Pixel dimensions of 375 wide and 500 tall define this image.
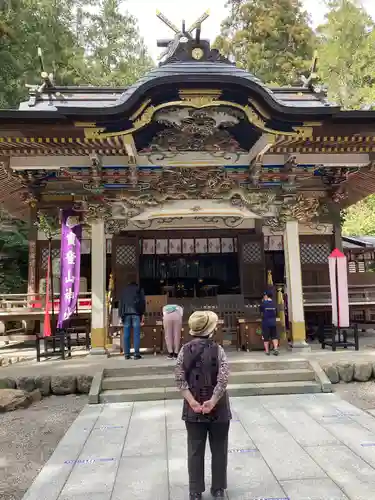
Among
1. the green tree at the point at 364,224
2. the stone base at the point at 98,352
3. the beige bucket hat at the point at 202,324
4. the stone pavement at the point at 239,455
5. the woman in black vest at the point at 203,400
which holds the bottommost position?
the stone pavement at the point at 239,455

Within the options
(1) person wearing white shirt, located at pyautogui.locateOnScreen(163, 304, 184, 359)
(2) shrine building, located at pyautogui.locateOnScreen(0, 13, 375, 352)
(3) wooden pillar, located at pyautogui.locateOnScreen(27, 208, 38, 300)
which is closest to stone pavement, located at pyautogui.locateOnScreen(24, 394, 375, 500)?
(1) person wearing white shirt, located at pyautogui.locateOnScreen(163, 304, 184, 359)

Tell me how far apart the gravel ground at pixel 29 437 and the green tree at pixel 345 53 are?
80.6ft

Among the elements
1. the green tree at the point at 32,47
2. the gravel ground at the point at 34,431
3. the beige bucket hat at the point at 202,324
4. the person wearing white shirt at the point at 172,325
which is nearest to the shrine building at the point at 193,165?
the person wearing white shirt at the point at 172,325

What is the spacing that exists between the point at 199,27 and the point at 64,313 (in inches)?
252

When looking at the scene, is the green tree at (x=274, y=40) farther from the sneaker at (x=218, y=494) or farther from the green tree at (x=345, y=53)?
the sneaker at (x=218, y=494)

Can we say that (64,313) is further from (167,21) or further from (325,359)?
(167,21)

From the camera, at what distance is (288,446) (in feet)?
14.0

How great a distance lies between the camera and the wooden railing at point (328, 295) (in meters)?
11.2

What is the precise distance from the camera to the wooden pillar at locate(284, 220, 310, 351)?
29.7ft

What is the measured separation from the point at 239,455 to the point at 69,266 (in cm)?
588

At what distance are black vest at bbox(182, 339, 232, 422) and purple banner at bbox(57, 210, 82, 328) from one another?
6059 millimetres

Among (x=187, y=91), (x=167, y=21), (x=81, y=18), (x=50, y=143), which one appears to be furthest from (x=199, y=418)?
(x=81, y=18)

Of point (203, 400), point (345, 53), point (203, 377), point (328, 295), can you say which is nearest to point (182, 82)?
point (203, 377)

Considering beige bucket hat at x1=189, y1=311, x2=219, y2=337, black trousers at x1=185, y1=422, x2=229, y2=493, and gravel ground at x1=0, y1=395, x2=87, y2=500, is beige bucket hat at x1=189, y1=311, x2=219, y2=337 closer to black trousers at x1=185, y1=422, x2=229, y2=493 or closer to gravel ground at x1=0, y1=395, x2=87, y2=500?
black trousers at x1=185, y1=422, x2=229, y2=493
